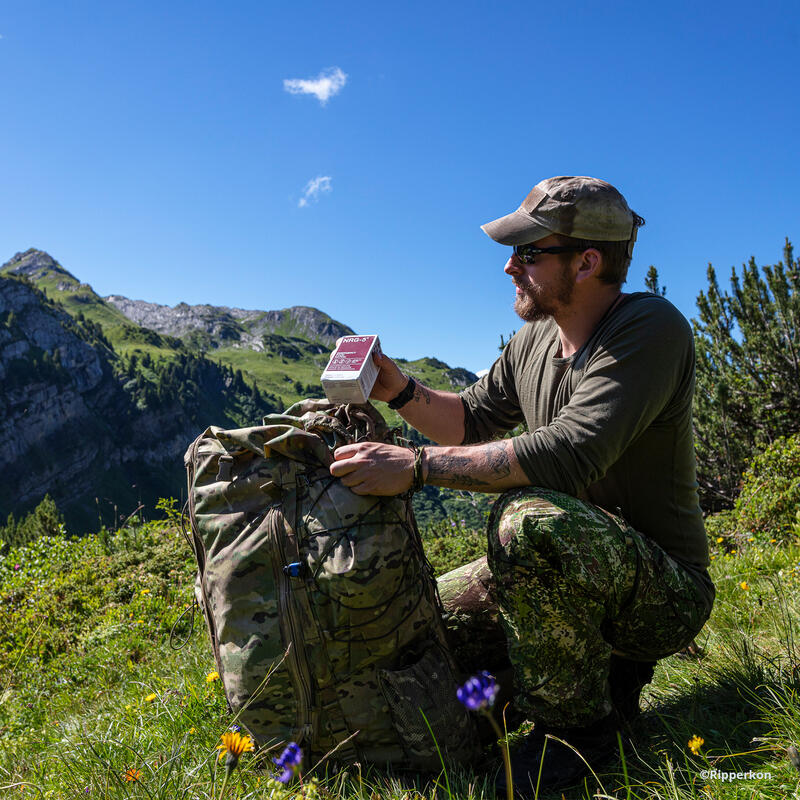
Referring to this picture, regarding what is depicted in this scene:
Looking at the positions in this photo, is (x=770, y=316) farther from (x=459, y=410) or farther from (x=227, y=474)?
(x=227, y=474)

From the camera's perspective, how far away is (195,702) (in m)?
2.59

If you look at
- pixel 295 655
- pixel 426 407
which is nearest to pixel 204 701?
pixel 295 655

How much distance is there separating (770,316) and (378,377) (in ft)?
26.1

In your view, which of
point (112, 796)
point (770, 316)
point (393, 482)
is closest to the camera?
point (112, 796)

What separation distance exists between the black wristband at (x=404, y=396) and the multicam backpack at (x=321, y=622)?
1.02 metres

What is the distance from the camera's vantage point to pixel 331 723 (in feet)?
7.09

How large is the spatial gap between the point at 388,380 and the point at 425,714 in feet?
5.34

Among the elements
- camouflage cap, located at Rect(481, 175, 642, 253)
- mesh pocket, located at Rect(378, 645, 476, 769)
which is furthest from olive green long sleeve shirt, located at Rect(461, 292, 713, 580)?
mesh pocket, located at Rect(378, 645, 476, 769)

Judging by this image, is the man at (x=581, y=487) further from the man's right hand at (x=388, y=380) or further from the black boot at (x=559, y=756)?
the man's right hand at (x=388, y=380)

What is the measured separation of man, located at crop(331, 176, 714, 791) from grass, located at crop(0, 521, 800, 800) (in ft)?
0.82

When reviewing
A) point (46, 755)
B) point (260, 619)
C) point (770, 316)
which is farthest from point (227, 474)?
point (770, 316)

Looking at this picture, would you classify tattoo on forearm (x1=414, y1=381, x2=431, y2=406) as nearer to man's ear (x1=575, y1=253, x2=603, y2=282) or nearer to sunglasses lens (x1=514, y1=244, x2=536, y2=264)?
sunglasses lens (x1=514, y1=244, x2=536, y2=264)

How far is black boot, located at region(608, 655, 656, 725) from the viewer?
2428 millimetres

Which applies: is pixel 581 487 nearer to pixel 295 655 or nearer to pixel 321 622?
pixel 321 622
